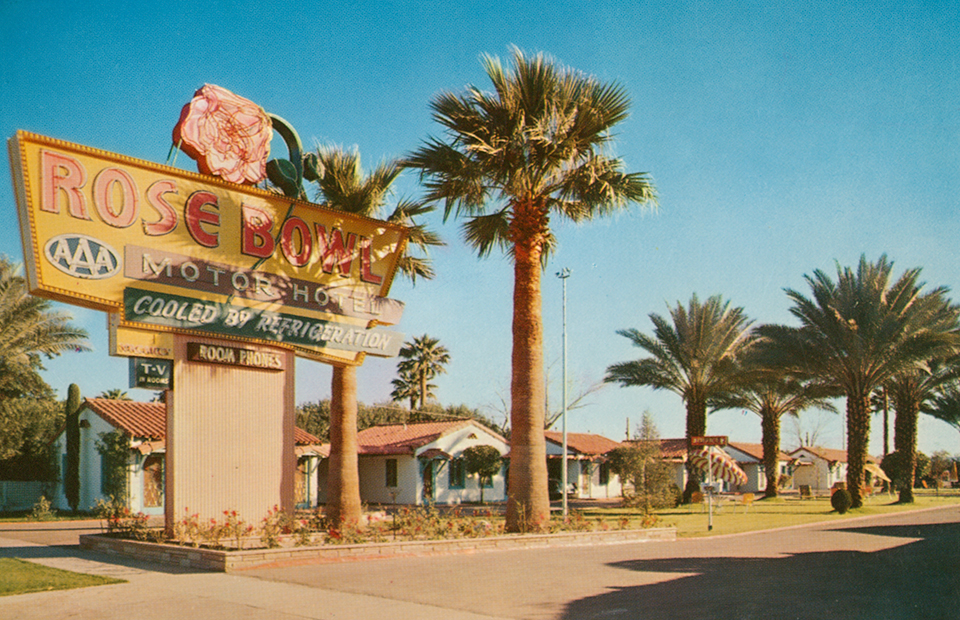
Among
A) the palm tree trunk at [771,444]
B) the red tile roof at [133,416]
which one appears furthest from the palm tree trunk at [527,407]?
the palm tree trunk at [771,444]

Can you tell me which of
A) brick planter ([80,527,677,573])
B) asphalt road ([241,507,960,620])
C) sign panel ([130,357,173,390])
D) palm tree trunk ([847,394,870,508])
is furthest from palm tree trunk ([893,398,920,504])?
sign panel ([130,357,173,390])

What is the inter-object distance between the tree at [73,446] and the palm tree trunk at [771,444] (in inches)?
1308

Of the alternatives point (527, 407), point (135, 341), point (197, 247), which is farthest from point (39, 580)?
point (527, 407)

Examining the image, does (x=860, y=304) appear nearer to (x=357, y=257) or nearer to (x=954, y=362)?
(x=954, y=362)

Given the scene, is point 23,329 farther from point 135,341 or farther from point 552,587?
point 552,587

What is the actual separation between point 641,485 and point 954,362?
16.4 meters

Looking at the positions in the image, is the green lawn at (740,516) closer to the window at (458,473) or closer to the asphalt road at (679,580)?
the asphalt road at (679,580)

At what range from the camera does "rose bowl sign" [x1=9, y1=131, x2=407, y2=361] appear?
13.6m

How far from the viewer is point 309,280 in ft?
57.5

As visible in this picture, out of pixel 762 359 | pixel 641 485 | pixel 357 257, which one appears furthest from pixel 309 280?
pixel 762 359

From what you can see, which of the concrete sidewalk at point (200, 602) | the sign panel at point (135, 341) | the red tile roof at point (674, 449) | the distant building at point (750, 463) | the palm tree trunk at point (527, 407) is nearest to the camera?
the concrete sidewalk at point (200, 602)

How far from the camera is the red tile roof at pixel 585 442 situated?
153 feet

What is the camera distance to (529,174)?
1894 centimetres

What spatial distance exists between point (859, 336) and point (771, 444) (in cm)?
1345
